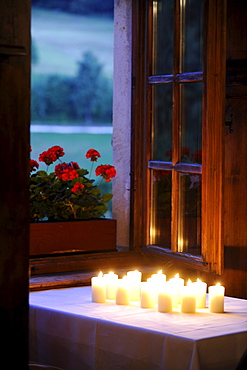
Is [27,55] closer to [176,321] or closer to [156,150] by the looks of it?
[176,321]

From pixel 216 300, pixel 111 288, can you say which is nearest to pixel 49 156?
pixel 111 288

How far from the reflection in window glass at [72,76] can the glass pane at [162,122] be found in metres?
2.21

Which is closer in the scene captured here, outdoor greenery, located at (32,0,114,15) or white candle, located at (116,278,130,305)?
white candle, located at (116,278,130,305)

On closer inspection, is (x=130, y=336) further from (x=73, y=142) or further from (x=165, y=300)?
(x=73, y=142)

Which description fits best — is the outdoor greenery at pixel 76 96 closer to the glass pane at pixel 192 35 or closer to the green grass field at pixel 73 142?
the green grass field at pixel 73 142

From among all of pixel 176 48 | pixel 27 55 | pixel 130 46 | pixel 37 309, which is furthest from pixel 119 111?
pixel 27 55

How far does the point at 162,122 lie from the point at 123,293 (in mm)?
1444

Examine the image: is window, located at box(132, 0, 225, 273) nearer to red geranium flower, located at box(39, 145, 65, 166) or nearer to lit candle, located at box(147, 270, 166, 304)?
red geranium flower, located at box(39, 145, 65, 166)

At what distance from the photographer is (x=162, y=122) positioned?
158 inches

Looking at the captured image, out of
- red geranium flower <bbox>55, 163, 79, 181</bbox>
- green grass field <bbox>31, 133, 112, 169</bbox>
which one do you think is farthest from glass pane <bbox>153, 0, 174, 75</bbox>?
green grass field <bbox>31, 133, 112, 169</bbox>

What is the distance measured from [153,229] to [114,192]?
48 cm

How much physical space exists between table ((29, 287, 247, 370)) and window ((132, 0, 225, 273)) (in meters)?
0.85

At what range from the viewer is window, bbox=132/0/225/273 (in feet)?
11.7

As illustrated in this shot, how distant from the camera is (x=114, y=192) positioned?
4.48 meters
